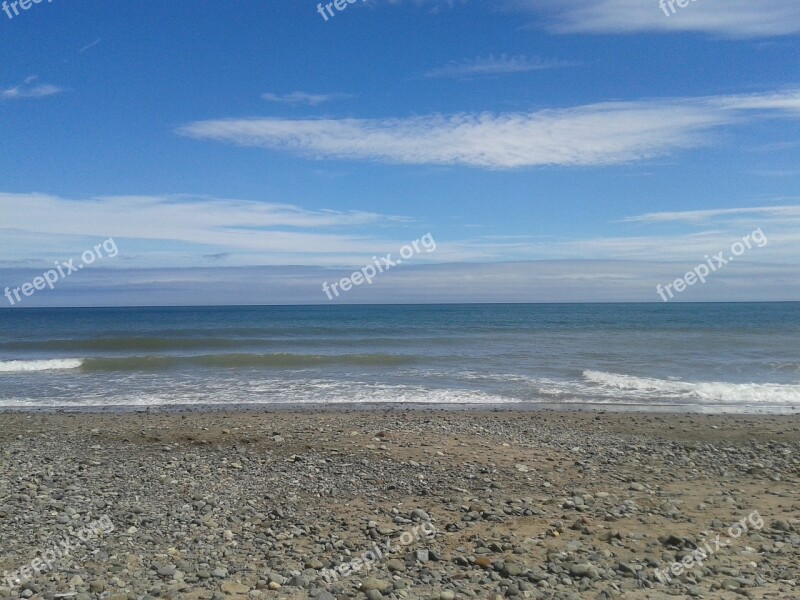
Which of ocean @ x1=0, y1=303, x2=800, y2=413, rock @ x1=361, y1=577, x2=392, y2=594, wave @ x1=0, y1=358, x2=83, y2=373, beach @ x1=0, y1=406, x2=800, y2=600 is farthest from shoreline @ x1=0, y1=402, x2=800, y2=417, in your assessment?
wave @ x1=0, y1=358, x2=83, y2=373

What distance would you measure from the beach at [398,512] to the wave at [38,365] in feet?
48.0

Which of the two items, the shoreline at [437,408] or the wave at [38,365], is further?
the wave at [38,365]

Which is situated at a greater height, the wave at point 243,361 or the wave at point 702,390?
the wave at point 243,361

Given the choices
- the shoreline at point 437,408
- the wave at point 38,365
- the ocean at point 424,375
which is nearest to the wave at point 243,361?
the ocean at point 424,375

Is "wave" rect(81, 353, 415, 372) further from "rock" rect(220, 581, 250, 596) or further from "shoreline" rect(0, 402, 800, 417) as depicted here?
"rock" rect(220, 581, 250, 596)

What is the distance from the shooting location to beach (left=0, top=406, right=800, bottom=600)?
552 centimetres

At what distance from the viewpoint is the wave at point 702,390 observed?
56.0ft

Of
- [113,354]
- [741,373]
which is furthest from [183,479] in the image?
[113,354]

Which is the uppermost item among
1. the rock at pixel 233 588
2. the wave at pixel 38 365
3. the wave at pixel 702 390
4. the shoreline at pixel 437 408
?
the wave at pixel 38 365

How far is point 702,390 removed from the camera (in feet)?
59.2

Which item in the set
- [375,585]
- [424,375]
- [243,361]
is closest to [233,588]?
[375,585]

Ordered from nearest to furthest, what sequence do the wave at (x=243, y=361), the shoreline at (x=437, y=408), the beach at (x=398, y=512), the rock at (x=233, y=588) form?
1. the rock at (x=233, y=588)
2. the beach at (x=398, y=512)
3. the shoreline at (x=437, y=408)
4. the wave at (x=243, y=361)

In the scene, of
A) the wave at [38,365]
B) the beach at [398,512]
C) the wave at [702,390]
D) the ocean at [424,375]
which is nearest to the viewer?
the beach at [398,512]

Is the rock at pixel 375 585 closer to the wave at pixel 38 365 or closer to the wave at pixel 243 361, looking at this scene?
the wave at pixel 243 361
